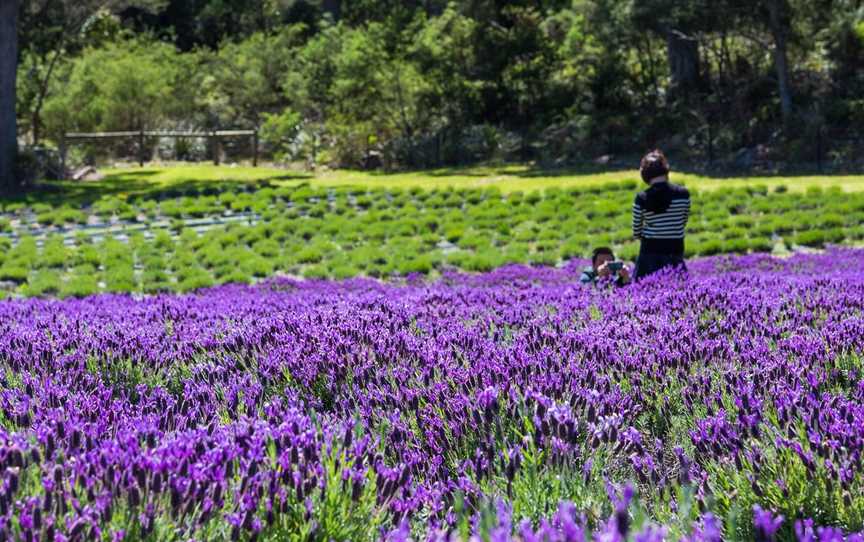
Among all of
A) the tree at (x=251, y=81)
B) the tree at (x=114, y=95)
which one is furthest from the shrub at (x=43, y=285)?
the tree at (x=251, y=81)

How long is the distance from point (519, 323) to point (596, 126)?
28611mm

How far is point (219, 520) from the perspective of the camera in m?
2.49

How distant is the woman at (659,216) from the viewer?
8719mm

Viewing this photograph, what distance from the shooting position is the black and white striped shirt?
8742 millimetres

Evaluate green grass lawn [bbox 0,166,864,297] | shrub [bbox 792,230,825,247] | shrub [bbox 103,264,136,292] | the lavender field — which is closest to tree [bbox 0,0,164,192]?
green grass lawn [bbox 0,166,864,297]

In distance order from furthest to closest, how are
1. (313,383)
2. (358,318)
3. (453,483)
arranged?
(358,318)
(313,383)
(453,483)

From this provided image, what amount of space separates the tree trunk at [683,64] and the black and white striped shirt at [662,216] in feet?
84.5

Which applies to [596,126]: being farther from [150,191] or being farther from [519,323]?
[519,323]

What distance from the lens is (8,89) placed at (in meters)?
26.9

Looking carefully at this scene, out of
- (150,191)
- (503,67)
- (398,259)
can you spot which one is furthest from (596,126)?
(398,259)

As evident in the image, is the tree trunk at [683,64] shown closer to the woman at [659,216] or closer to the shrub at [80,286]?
the shrub at [80,286]

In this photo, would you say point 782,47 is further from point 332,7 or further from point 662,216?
point 332,7

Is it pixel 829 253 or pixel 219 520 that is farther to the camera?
pixel 829 253

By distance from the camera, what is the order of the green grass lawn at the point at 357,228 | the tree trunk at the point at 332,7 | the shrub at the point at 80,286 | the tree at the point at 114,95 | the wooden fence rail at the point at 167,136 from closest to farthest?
the shrub at the point at 80,286 < the green grass lawn at the point at 357,228 < the wooden fence rail at the point at 167,136 < the tree at the point at 114,95 < the tree trunk at the point at 332,7
